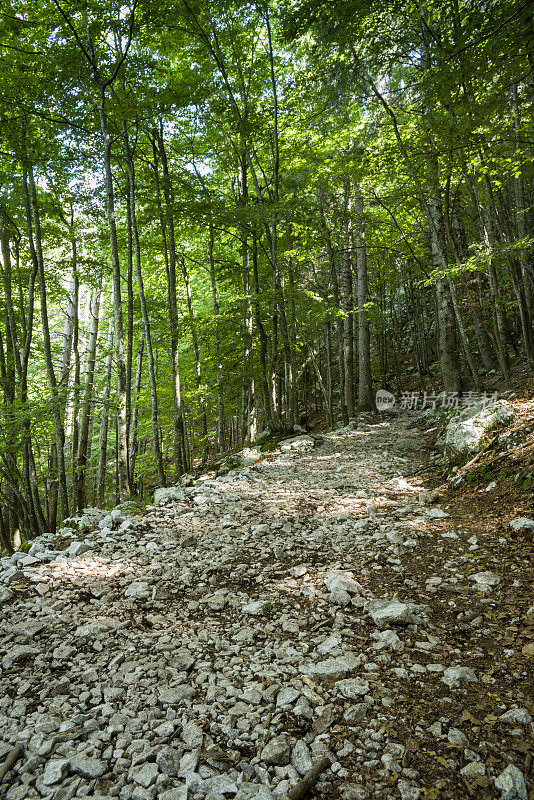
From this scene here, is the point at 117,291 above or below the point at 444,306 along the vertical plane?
above

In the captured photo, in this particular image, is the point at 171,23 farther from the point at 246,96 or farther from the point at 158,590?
the point at 158,590

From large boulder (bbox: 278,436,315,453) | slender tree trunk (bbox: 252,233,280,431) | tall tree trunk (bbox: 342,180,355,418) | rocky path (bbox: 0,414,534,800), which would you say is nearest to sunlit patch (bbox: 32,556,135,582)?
rocky path (bbox: 0,414,534,800)

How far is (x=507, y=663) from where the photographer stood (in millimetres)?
2123

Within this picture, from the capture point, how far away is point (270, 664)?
2.40 m

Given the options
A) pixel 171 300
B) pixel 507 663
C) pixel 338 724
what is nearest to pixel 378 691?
pixel 338 724

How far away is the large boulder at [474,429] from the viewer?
547 cm

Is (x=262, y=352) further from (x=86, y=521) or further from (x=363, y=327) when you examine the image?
(x=86, y=521)

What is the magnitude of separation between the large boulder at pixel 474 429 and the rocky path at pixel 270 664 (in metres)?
1.42

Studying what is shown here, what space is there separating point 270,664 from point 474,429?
4.59 metres

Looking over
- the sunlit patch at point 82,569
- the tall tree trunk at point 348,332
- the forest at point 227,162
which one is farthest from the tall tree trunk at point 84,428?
the tall tree trunk at point 348,332

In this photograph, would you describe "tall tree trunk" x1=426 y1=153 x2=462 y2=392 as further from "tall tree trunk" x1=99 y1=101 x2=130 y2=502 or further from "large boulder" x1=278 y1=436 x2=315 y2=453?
"tall tree trunk" x1=99 y1=101 x2=130 y2=502

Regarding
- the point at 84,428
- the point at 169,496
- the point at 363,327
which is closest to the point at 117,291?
the point at 169,496

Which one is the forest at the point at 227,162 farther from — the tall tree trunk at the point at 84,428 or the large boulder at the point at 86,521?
the large boulder at the point at 86,521

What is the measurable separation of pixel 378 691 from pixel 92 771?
142 centimetres
